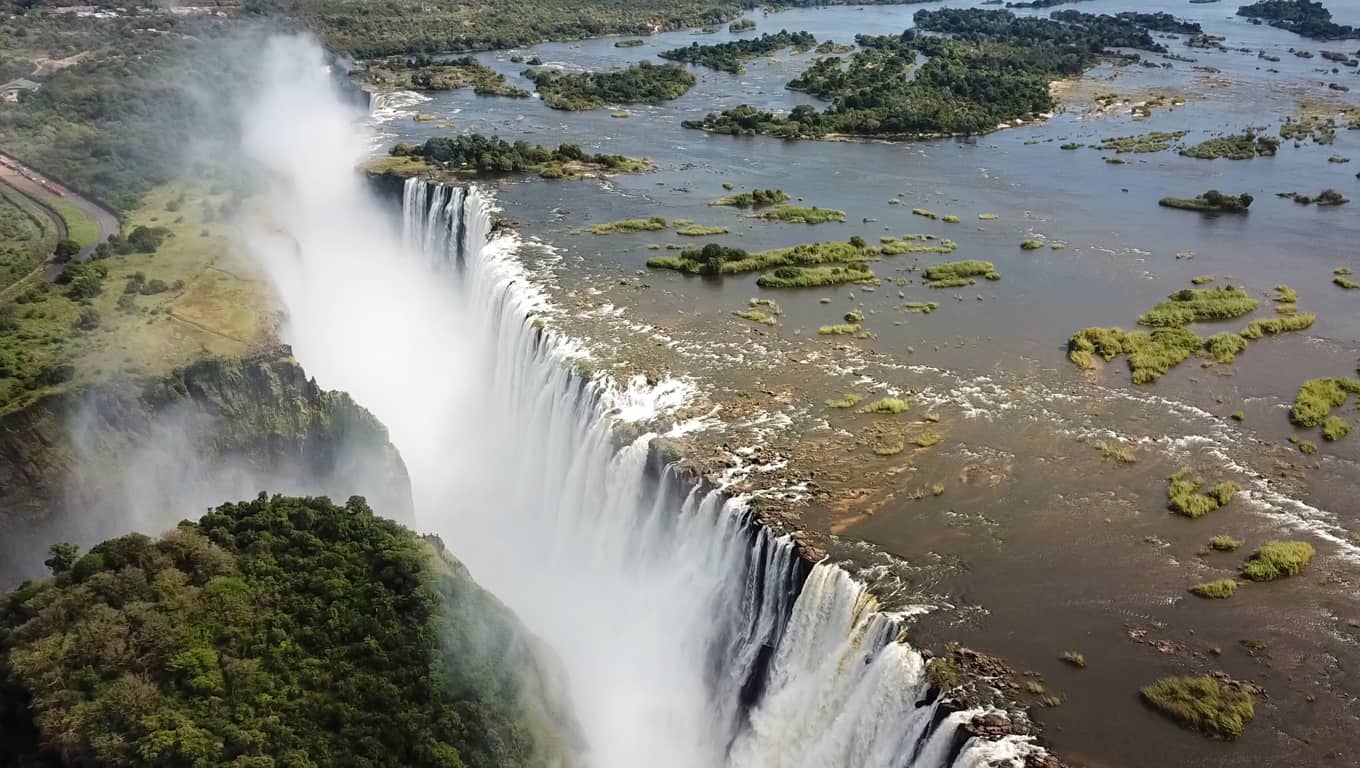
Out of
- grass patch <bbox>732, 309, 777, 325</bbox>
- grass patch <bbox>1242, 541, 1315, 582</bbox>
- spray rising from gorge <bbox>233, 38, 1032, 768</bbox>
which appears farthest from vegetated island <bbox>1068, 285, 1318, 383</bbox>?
spray rising from gorge <bbox>233, 38, 1032, 768</bbox>

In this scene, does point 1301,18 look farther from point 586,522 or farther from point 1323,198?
point 586,522

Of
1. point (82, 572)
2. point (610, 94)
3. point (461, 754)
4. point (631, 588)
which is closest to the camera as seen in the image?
point (461, 754)

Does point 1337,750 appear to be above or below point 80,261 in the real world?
above

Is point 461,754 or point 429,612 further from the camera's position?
point 429,612

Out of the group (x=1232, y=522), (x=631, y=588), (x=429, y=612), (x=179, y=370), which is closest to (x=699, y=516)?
(x=631, y=588)

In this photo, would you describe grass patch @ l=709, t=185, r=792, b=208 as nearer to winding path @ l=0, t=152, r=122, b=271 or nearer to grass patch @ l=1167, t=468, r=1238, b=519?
grass patch @ l=1167, t=468, r=1238, b=519

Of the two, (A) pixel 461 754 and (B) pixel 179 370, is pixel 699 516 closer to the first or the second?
(A) pixel 461 754

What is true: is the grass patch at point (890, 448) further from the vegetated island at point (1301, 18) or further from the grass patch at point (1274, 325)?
the vegetated island at point (1301, 18)
